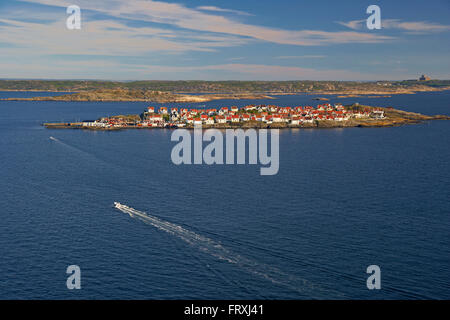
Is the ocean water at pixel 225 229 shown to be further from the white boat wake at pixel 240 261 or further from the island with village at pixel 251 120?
the island with village at pixel 251 120

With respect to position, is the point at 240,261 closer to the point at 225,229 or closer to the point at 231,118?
the point at 225,229

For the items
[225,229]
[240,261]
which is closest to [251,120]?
[225,229]

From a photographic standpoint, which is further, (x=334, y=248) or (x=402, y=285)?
(x=334, y=248)

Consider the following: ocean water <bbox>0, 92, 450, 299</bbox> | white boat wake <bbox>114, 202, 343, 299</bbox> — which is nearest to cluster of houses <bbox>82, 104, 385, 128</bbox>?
ocean water <bbox>0, 92, 450, 299</bbox>

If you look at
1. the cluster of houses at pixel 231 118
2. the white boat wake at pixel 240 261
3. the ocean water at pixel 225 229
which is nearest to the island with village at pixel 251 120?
the cluster of houses at pixel 231 118

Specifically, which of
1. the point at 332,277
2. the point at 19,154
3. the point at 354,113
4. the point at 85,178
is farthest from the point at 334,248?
the point at 354,113

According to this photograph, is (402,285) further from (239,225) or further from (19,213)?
(19,213)

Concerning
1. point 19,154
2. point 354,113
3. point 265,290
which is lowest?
point 265,290
